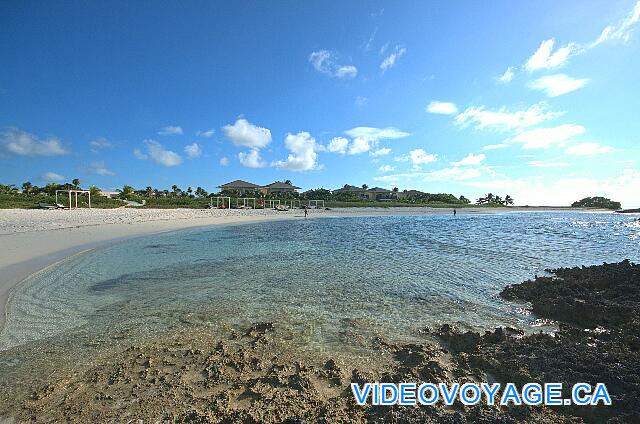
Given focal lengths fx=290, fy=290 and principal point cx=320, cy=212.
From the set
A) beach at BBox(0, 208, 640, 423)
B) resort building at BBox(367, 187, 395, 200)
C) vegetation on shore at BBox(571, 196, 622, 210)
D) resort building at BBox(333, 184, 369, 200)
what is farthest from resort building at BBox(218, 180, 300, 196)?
vegetation on shore at BBox(571, 196, 622, 210)

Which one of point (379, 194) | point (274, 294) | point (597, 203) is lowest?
point (274, 294)

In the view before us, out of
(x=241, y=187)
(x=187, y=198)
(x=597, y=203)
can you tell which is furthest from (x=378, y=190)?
(x=597, y=203)

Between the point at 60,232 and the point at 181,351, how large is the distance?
18.1m

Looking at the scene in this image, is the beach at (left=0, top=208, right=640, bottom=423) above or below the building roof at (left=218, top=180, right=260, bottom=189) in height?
below

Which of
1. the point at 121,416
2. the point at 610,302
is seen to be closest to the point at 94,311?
the point at 121,416

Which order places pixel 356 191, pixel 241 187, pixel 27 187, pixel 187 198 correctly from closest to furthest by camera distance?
pixel 27 187 → pixel 187 198 → pixel 241 187 → pixel 356 191

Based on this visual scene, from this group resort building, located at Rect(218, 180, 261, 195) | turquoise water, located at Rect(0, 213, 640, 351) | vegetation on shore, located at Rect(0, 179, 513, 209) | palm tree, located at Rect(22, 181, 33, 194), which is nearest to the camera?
turquoise water, located at Rect(0, 213, 640, 351)

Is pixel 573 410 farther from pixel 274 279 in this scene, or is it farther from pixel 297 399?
pixel 274 279

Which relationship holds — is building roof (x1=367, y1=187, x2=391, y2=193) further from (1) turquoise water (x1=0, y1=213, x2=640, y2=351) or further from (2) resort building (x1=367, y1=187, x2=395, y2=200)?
(1) turquoise water (x1=0, y1=213, x2=640, y2=351)

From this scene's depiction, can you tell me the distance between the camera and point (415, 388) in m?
3.37

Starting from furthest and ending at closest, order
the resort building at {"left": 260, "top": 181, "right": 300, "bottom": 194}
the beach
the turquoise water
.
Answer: the resort building at {"left": 260, "top": 181, "right": 300, "bottom": 194} → the turquoise water → the beach

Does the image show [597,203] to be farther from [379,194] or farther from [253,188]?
[253,188]

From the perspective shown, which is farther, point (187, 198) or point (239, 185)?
point (239, 185)

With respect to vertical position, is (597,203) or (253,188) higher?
(253,188)
